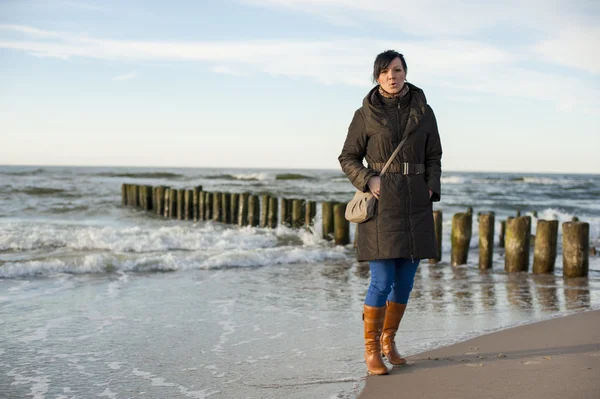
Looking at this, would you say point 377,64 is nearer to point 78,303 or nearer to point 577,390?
point 577,390

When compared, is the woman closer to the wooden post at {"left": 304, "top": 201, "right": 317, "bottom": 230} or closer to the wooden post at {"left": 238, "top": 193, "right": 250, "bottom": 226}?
the wooden post at {"left": 304, "top": 201, "right": 317, "bottom": 230}

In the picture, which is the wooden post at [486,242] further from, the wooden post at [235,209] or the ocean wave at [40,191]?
→ the ocean wave at [40,191]

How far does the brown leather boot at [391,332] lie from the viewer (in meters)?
4.11

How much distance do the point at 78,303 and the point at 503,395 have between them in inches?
179

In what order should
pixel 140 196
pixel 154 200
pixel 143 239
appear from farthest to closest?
pixel 140 196 < pixel 154 200 < pixel 143 239

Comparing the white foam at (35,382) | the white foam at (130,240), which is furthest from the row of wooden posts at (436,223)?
the white foam at (35,382)

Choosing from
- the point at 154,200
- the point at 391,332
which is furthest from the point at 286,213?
the point at 391,332

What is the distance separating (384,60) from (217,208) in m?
14.0

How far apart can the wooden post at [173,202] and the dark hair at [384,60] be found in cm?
1614

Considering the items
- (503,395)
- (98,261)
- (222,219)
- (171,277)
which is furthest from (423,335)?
(222,219)

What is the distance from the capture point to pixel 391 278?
393cm

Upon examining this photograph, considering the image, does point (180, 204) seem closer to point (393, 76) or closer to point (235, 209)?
point (235, 209)

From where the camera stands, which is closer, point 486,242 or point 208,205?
point 486,242

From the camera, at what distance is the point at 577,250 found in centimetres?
835
